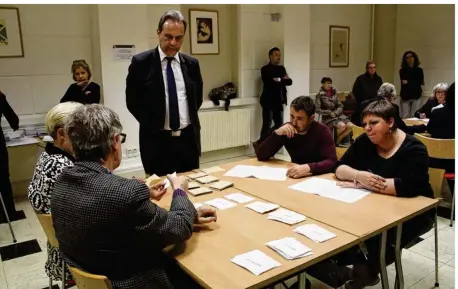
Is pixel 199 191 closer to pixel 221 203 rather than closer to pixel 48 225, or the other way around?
pixel 221 203

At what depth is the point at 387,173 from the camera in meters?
2.06

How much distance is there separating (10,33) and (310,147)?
3.36m

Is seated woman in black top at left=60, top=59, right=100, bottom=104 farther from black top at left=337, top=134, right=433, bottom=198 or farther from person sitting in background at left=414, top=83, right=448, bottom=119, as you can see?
person sitting in background at left=414, top=83, right=448, bottom=119

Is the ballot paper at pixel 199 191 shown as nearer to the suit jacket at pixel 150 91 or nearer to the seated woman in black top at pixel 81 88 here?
the suit jacket at pixel 150 91

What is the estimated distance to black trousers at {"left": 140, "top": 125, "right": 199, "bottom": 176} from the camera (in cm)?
263

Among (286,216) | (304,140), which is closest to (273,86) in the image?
(304,140)

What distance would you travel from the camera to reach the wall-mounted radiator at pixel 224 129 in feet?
17.9

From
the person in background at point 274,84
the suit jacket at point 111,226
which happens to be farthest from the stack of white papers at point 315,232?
the person in background at point 274,84

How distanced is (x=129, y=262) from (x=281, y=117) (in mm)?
4891

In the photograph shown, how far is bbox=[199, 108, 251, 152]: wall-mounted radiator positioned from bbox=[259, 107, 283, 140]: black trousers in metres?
0.22

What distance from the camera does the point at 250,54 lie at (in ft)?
18.9

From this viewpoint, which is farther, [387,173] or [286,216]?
[387,173]

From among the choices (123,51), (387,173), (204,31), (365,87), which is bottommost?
(387,173)

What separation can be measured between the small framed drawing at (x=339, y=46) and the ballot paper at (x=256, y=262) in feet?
20.1
